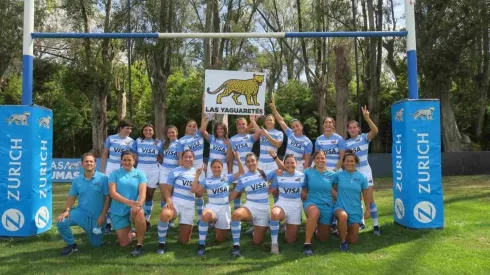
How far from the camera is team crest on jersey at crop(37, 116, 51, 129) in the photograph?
619 cm

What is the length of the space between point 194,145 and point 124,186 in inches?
54.9

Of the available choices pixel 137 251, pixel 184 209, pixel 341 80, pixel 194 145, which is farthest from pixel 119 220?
Result: pixel 341 80

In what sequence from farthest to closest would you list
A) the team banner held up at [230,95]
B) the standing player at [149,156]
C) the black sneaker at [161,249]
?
the team banner held up at [230,95] < the standing player at [149,156] < the black sneaker at [161,249]

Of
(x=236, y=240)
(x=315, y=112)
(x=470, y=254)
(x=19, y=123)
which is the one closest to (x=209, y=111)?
(x=236, y=240)

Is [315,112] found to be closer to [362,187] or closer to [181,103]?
[181,103]

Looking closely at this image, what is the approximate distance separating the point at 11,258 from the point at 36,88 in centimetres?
2274

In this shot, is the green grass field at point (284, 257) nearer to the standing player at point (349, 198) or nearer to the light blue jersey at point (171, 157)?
the standing player at point (349, 198)

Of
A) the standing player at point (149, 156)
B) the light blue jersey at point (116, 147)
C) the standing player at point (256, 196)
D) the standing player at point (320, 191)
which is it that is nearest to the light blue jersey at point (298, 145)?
the standing player at point (320, 191)

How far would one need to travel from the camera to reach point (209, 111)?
6711 mm

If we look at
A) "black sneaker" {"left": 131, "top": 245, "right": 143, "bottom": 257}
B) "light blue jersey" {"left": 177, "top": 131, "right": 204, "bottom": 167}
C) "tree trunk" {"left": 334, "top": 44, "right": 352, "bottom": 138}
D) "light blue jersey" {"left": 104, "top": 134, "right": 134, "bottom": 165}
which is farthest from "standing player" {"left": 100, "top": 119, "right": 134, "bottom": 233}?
"tree trunk" {"left": 334, "top": 44, "right": 352, "bottom": 138}

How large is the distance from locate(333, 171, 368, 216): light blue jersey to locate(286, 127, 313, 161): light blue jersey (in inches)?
38.4

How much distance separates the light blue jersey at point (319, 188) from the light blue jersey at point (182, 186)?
1.56 metres

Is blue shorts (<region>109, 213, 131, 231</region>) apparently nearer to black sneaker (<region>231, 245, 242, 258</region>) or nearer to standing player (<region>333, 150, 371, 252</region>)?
black sneaker (<region>231, 245, 242, 258</region>)

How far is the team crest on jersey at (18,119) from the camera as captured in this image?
237 inches
